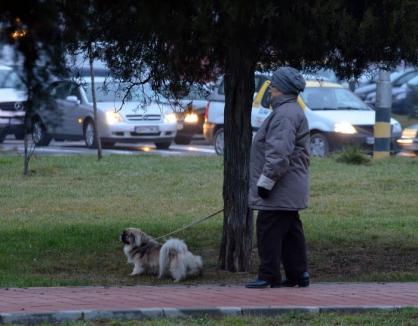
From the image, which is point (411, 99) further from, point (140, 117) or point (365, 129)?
point (140, 117)

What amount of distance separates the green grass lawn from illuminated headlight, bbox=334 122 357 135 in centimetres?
276

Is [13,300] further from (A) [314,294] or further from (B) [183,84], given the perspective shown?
(B) [183,84]

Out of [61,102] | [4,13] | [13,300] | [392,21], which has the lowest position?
[13,300]

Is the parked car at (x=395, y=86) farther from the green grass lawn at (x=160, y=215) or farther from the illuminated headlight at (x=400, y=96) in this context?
the green grass lawn at (x=160, y=215)

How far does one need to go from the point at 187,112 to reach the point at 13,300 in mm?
4032

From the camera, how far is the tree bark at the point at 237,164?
10.1 meters

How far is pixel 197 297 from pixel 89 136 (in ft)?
57.4

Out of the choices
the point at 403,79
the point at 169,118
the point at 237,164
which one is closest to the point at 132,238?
the point at 237,164

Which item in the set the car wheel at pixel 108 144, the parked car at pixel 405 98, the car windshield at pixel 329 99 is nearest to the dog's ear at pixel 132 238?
the car windshield at pixel 329 99

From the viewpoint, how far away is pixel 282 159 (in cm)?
851

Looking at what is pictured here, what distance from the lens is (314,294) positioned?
8.59m

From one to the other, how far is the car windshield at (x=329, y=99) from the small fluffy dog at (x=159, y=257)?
12.8 m

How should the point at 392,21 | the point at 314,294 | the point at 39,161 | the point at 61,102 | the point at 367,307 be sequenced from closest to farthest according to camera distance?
the point at 61,102
the point at 367,307
the point at 314,294
the point at 392,21
the point at 39,161

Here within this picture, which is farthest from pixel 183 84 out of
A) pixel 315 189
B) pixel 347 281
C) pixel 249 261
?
pixel 315 189
